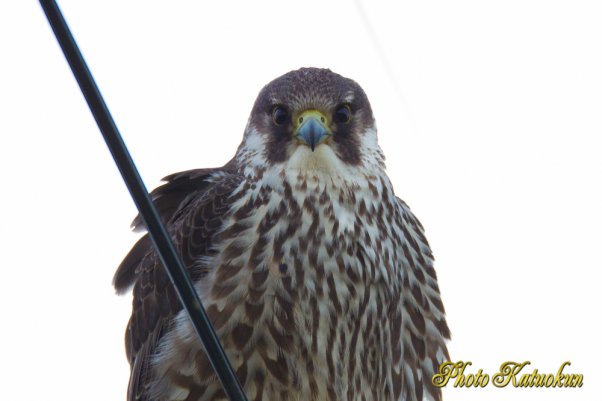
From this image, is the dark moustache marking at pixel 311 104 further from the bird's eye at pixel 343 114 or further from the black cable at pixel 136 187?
the black cable at pixel 136 187

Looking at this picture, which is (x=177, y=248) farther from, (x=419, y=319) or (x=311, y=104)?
(x=419, y=319)

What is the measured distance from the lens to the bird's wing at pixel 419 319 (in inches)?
149

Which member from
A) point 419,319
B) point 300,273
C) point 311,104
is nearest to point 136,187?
point 300,273

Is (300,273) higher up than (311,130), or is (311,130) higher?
(311,130)

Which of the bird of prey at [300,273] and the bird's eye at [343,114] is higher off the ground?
the bird's eye at [343,114]

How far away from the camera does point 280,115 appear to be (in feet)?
12.9

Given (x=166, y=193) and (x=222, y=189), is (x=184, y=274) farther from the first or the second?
(x=166, y=193)

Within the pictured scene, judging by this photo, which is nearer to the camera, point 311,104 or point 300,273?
point 300,273

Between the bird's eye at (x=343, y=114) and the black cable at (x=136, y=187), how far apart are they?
169cm

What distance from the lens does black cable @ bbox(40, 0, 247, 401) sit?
2066 millimetres

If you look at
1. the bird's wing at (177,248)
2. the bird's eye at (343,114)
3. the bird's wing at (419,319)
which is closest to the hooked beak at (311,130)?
the bird's eye at (343,114)

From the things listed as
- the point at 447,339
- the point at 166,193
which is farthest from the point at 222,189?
the point at 447,339

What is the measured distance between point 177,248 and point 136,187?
155cm

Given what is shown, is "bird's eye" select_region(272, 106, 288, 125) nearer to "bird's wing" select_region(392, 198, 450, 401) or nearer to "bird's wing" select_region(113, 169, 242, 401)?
"bird's wing" select_region(113, 169, 242, 401)
